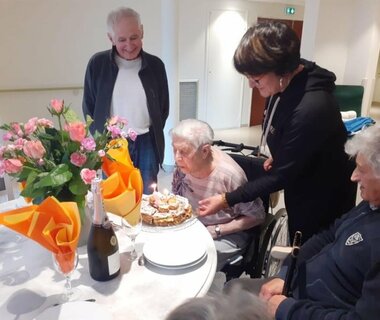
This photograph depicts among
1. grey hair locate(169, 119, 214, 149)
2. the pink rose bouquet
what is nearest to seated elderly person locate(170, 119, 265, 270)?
grey hair locate(169, 119, 214, 149)

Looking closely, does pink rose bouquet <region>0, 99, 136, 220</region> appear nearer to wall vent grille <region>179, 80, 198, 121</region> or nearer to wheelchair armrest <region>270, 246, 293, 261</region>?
wheelchair armrest <region>270, 246, 293, 261</region>

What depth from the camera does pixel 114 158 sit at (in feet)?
4.02

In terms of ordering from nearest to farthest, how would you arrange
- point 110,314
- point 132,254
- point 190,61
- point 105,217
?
point 110,314 < point 105,217 < point 132,254 < point 190,61

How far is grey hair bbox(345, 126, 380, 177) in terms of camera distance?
3.50 ft

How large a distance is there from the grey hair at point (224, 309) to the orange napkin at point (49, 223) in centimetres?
47

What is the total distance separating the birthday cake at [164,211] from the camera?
54.3 inches

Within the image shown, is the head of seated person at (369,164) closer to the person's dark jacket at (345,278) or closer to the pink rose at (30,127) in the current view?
the person's dark jacket at (345,278)

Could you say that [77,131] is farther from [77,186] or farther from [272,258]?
[272,258]

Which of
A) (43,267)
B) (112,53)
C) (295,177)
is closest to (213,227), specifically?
(295,177)

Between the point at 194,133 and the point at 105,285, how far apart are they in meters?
0.82

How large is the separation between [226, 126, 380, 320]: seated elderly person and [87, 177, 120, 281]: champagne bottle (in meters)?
0.51

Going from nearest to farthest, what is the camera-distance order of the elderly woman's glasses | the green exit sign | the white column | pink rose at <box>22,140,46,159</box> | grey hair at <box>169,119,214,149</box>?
pink rose at <box>22,140,46,159</box>, the elderly woman's glasses, grey hair at <box>169,119,214,149</box>, the white column, the green exit sign

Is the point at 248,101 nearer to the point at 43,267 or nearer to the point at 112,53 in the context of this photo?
the point at 112,53

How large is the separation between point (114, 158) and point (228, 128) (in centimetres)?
558
